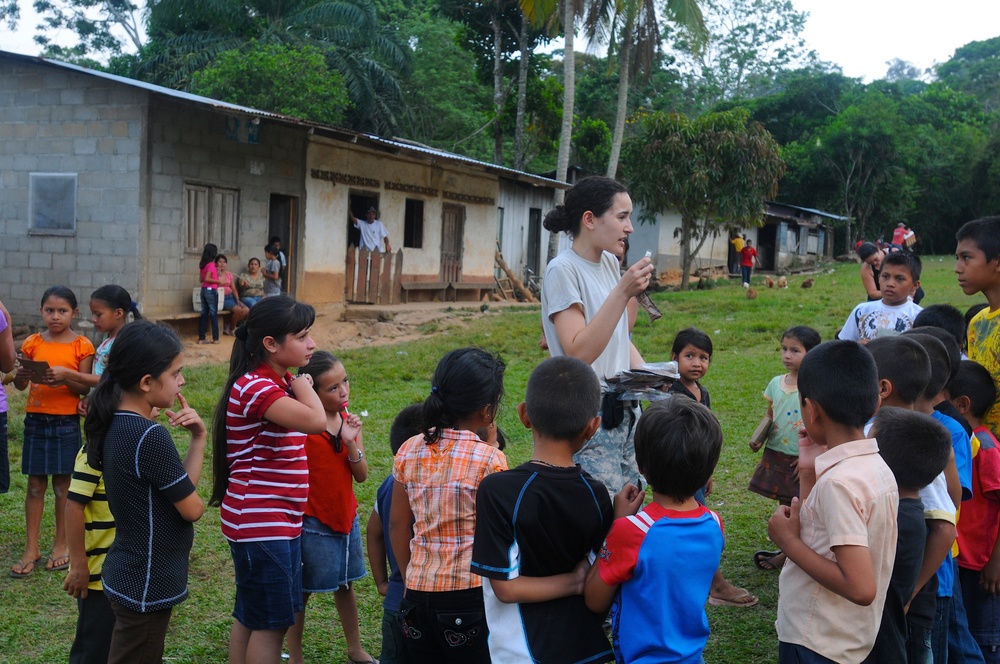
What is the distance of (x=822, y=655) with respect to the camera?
7.64ft

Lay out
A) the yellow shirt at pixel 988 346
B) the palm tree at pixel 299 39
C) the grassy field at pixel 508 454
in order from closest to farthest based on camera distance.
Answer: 1. the yellow shirt at pixel 988 346
2. the grassy field at pixel 508 454
3. the palm tree at pixel 299 39

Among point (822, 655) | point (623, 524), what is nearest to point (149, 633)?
point (623, 524)

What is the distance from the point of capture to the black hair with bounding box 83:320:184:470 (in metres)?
2.79

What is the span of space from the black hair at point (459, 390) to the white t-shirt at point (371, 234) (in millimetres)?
12893

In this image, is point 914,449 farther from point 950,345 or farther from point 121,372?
point 121,372

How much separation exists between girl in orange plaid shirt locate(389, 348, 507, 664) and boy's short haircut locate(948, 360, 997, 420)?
178 cm

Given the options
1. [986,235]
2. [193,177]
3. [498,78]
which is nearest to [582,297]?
[986,235]

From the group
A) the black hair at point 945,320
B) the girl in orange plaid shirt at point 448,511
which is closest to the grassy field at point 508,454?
the girl in orange plaid shirt at point 448,511

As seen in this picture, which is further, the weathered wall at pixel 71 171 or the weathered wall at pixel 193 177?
the weathered wall at pixel 193 177

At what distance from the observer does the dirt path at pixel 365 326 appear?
1163 centimetres

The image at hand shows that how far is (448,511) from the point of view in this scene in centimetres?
247

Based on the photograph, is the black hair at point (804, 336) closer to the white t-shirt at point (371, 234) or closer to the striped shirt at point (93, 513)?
the striped shirt at point (93, 513)

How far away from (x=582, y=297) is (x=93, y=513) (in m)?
1.85

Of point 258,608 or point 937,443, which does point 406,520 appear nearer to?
point 258,608
